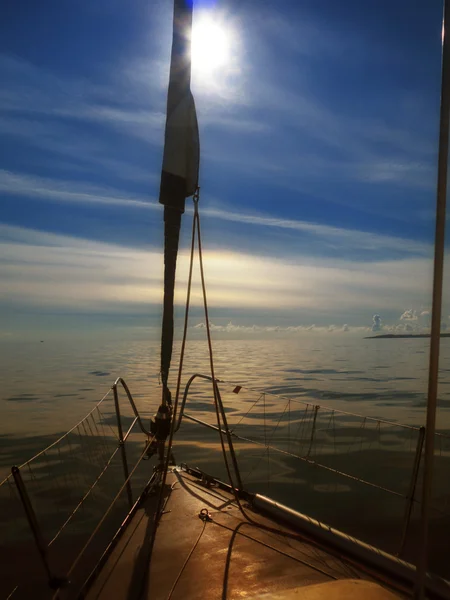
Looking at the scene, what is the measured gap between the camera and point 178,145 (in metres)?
7.36

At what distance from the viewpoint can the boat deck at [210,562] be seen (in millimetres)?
5273

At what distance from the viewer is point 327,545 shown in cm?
644

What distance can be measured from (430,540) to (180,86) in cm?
1029

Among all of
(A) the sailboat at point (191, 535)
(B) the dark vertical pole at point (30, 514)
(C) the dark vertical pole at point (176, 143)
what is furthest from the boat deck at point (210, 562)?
(C) the dark vertical pole at point (176, 143)

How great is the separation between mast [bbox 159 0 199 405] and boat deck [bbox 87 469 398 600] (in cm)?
376

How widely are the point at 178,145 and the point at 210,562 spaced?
6358mm

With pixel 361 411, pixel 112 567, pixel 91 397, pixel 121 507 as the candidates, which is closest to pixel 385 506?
pixel 121 507

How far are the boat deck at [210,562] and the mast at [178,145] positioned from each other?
3758 mm

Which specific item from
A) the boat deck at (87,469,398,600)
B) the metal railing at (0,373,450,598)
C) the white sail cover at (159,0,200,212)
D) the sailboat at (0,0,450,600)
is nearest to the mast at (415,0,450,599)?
the sailboat at (0,0,450,600)

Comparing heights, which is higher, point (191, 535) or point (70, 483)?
point (191, 535)

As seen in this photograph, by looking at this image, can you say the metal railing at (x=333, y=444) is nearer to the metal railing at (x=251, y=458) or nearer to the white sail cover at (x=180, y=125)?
the metal railing at (x=251, y=458)

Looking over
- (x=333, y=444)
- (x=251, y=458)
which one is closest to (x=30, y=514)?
(x=251, y=458)

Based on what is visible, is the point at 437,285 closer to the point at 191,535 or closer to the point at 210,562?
the point at 210,562

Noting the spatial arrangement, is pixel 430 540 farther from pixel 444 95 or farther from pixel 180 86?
pixel 180 86
